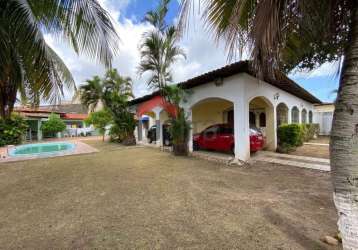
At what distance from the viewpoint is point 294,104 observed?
14938mm

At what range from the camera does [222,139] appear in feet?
36.9

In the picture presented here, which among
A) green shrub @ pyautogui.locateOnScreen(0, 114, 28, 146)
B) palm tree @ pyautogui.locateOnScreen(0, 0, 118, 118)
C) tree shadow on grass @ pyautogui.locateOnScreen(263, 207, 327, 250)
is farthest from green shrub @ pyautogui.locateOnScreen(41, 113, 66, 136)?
tree shadow on grass @ pyautogui.locateOnScreen(263, 207, 327, 250)

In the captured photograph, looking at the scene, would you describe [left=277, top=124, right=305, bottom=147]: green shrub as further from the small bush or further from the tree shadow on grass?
the tree shadow on grass

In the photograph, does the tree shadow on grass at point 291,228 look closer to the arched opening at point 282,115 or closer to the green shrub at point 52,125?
the arched opening at point 282,115

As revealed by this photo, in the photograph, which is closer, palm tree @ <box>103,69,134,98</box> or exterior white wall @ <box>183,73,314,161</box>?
exterior white wall @ <box>183,73,314,161</box>

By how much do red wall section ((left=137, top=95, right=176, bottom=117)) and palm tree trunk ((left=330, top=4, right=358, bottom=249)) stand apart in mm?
9666

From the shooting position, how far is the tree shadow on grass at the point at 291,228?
3.17 m

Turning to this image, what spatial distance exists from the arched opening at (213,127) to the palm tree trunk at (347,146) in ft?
27.1

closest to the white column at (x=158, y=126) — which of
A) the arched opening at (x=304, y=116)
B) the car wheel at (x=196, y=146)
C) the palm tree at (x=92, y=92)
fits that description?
the car wheel at (x=196, y=146)

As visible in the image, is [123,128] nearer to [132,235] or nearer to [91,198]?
[91,198]

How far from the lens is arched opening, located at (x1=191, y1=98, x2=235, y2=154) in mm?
11156

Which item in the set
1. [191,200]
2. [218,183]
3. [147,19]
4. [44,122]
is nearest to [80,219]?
[191,200]

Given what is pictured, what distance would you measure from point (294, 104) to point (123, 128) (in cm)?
1354

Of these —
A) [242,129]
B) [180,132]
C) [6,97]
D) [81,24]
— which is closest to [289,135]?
[242,129]
